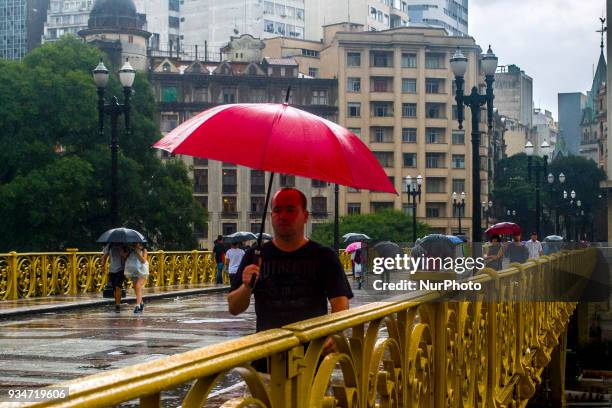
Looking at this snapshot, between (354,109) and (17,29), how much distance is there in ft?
145

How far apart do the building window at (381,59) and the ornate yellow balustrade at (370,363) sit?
90169 mm

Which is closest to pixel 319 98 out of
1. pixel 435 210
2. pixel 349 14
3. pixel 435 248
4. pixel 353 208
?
pixel 353 208

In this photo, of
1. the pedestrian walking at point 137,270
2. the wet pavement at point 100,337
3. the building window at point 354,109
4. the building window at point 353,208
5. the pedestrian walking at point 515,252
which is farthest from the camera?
the building window at point 354,109

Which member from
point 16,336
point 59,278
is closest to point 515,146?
point 59,278

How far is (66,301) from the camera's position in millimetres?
22781

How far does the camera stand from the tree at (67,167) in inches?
1789

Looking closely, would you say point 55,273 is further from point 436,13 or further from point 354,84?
point 436,13

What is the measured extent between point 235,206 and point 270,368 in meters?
89.8

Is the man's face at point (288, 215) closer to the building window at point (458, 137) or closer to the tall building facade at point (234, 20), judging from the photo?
the building window at point (458, 137)

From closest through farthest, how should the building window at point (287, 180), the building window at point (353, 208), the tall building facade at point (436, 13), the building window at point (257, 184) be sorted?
1. the building window at point (287, 180)
2. the building window at point (257, 184)
3. the building window at point (353, 208)
4. the tall building facade at point (436, 13)

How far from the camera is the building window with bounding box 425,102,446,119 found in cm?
10137

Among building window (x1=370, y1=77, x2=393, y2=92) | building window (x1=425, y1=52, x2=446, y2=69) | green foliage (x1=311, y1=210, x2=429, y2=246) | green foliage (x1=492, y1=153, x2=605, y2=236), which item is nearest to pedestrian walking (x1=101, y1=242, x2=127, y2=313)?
green foliage (x1=311, y1=210, x2=429, y2=246)

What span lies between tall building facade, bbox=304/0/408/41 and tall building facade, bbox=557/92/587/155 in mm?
72031

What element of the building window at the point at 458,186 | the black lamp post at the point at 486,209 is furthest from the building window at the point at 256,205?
the black lamp post at the point at 486,209
